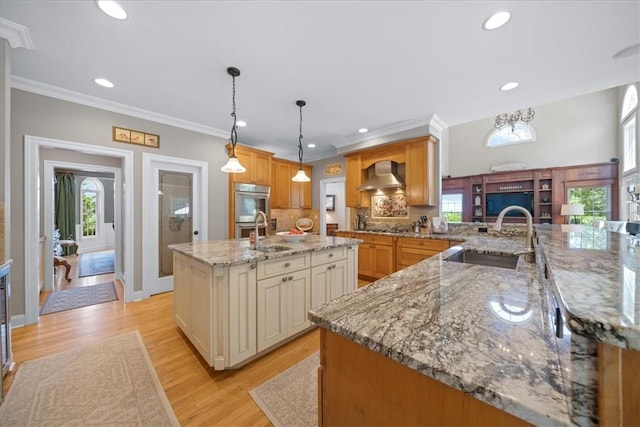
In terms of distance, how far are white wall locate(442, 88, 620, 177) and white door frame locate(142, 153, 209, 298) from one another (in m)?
7.77

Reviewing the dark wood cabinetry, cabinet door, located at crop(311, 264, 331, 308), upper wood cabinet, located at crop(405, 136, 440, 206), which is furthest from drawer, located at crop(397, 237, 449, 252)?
the dark wood cabinetry

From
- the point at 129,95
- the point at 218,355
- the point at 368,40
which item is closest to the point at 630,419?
the point at 218,355

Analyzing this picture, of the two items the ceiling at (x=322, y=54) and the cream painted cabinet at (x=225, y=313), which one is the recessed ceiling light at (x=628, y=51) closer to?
the ceiling at (x=322, y=54)

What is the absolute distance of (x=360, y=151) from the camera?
15.1 feet

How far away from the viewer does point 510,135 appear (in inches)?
281

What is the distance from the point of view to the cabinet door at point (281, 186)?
5.16 m

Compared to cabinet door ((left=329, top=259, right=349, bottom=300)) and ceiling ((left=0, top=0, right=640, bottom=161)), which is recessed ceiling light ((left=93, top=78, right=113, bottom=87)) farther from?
cabinet door ((left=329, top=259, right=349, bottom=300))

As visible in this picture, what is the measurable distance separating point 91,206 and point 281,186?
669 centimetres

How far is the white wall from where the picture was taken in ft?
18.6

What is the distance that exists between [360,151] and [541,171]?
5.42m

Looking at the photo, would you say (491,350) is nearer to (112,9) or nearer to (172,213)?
(112,9)

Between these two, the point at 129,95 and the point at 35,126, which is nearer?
the point at 35,126

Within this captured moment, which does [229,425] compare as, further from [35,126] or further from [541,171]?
[541,171]

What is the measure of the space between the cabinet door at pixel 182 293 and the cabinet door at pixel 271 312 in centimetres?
73
